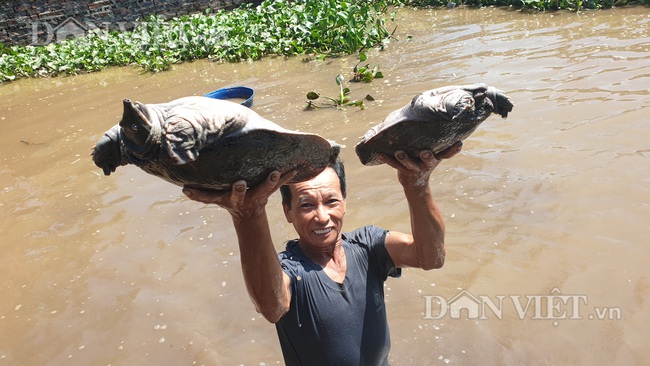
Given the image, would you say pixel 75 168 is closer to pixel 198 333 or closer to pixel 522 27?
pixel 198 333

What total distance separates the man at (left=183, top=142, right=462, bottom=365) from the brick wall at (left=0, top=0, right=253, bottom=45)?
1128 centimetres

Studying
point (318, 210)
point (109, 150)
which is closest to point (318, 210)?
point (318, 210)

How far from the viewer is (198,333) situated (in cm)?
290

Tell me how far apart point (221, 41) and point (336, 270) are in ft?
26.5

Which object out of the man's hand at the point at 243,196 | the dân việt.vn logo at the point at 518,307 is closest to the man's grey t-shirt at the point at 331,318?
the man's hand at the point at 243,196

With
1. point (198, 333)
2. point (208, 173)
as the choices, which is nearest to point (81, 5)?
point (198, 333)

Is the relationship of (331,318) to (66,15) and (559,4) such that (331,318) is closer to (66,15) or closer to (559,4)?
(559,4)

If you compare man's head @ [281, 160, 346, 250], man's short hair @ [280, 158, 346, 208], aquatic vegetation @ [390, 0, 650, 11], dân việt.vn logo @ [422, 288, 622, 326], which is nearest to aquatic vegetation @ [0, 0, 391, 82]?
aquatic vegetation @ [390, 0, 650, 11]

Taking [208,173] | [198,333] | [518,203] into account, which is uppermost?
[208,173]

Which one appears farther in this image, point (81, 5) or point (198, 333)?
point (81, 5)

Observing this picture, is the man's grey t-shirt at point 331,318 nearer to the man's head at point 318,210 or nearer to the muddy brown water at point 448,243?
the man's head at point 318,210

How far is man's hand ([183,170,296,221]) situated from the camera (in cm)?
137

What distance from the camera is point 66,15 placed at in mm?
11328

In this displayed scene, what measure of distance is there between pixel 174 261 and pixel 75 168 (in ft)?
7.30
